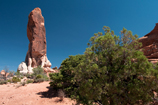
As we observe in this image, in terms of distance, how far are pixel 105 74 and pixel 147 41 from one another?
69.7 ft

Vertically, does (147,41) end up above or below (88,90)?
above

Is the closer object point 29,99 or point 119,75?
point 119,75

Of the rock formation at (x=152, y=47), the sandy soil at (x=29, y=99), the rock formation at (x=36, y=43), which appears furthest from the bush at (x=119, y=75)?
the rock formation at (x=36, y=43)

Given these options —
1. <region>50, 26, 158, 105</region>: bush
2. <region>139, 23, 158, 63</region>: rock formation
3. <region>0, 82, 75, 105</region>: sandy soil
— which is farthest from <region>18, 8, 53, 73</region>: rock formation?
<region>50, 26, 158, 105</region>: bush

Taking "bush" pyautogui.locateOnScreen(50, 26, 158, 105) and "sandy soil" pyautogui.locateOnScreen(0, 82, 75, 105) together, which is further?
"sandy soil" pyautogui.locateOnScreen(0, 82, 75, 105)

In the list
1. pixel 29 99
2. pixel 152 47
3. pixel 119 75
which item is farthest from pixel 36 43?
pixel 119 75

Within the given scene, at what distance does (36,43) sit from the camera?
1372 inches

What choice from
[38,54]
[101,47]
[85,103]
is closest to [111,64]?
[101,47]

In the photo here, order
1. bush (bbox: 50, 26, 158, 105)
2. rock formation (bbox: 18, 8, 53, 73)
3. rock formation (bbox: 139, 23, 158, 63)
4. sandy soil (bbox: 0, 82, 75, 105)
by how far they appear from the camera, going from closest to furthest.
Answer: bush (bbox: 50, 26, 158, 105), sandy soil (bbox: 0, 82, 75, 105), rock formation (bbox: 139, 23, 158, 63), rock formation (bbox: 18, 8, 53, 73)

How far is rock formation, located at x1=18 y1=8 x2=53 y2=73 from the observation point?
3356 cm

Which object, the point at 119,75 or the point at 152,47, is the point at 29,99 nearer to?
the point at 119,75

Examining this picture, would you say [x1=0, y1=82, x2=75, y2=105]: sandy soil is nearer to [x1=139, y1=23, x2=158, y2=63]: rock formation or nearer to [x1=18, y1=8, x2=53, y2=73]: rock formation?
[x1=139, y1=23, x2=158, y2=63]: rock formation

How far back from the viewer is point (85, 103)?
14.1 ft

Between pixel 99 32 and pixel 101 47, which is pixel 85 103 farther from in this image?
pixel 99 32
